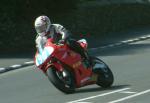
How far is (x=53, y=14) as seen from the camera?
28.3 metres

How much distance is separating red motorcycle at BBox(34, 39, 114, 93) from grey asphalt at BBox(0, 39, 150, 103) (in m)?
0.21

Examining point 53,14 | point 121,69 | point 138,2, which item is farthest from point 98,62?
point 138,2

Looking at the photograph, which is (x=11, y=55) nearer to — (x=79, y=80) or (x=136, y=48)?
(x=136, y=48)

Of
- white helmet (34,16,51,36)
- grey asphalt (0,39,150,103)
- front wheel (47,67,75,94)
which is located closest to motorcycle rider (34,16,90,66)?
white helmet (34,16,51,36)

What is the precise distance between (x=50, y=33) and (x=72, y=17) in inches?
659

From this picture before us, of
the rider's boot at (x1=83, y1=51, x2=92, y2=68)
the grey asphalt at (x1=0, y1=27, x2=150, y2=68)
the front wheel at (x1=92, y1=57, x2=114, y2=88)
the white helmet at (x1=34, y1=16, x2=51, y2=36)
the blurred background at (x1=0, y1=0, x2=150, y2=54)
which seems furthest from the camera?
the blurred background at (x1=0, y1=0, x2=150, y2=54)

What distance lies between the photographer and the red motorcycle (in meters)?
13.1

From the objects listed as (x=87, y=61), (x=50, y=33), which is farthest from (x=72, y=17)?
(x=50, y=33)

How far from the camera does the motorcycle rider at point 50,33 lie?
43.4ft

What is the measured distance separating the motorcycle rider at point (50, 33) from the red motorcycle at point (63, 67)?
0.38 ft

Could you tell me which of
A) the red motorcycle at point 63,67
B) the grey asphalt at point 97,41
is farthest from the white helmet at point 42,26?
the grey asphalt at point 97,41

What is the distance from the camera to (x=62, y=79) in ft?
43.3

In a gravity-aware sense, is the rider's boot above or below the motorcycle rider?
below

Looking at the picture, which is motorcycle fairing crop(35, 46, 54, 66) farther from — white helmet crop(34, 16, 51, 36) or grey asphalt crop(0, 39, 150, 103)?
grey asphalt crop(0, 39, 150, 103)
